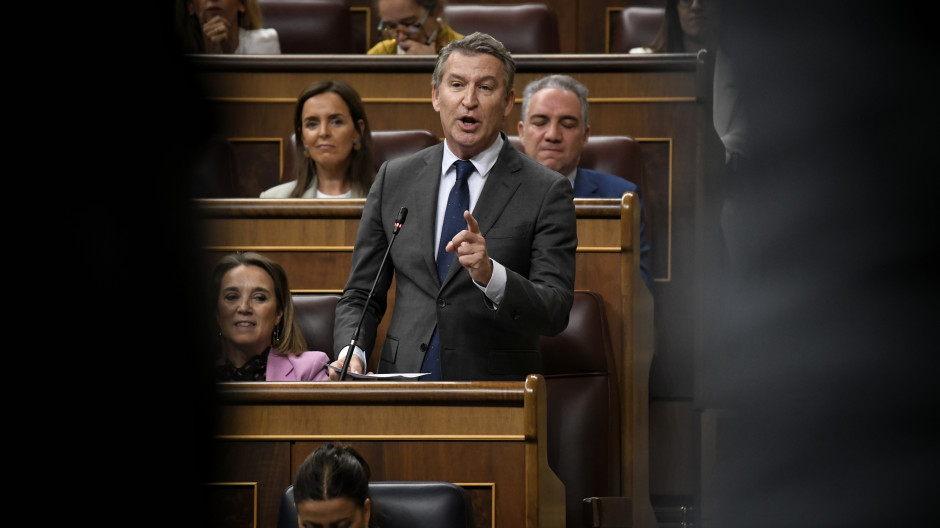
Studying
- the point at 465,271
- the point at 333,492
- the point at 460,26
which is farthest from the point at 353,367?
the point at 460,26

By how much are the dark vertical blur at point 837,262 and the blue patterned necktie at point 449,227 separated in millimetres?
1045

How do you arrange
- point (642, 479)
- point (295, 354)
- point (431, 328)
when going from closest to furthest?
point (431, 328), point (295, 354), point (642, 479)

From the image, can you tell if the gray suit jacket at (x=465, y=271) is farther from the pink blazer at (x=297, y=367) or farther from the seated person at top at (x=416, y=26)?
the seated person at top at (x=416, y=26)

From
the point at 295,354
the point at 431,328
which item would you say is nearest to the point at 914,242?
the point at 431,328

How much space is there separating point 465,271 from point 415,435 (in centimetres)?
19

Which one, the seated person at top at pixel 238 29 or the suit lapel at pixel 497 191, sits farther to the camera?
the seated person at top at pixel 238 29

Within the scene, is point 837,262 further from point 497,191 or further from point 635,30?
Answer: point 635,30

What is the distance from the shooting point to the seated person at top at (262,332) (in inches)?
49.2

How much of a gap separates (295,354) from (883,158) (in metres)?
1.22

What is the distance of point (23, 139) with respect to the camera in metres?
0.08

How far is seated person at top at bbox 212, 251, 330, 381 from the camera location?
4.10 ft

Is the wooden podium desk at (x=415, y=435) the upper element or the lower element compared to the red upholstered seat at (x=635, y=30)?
lower

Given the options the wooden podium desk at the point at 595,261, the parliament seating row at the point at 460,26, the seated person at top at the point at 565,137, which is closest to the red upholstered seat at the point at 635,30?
the parliament seating row at the point at 460,26

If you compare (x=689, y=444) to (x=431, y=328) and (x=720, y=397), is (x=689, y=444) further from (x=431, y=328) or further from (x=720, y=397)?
(x=431, y=328)
